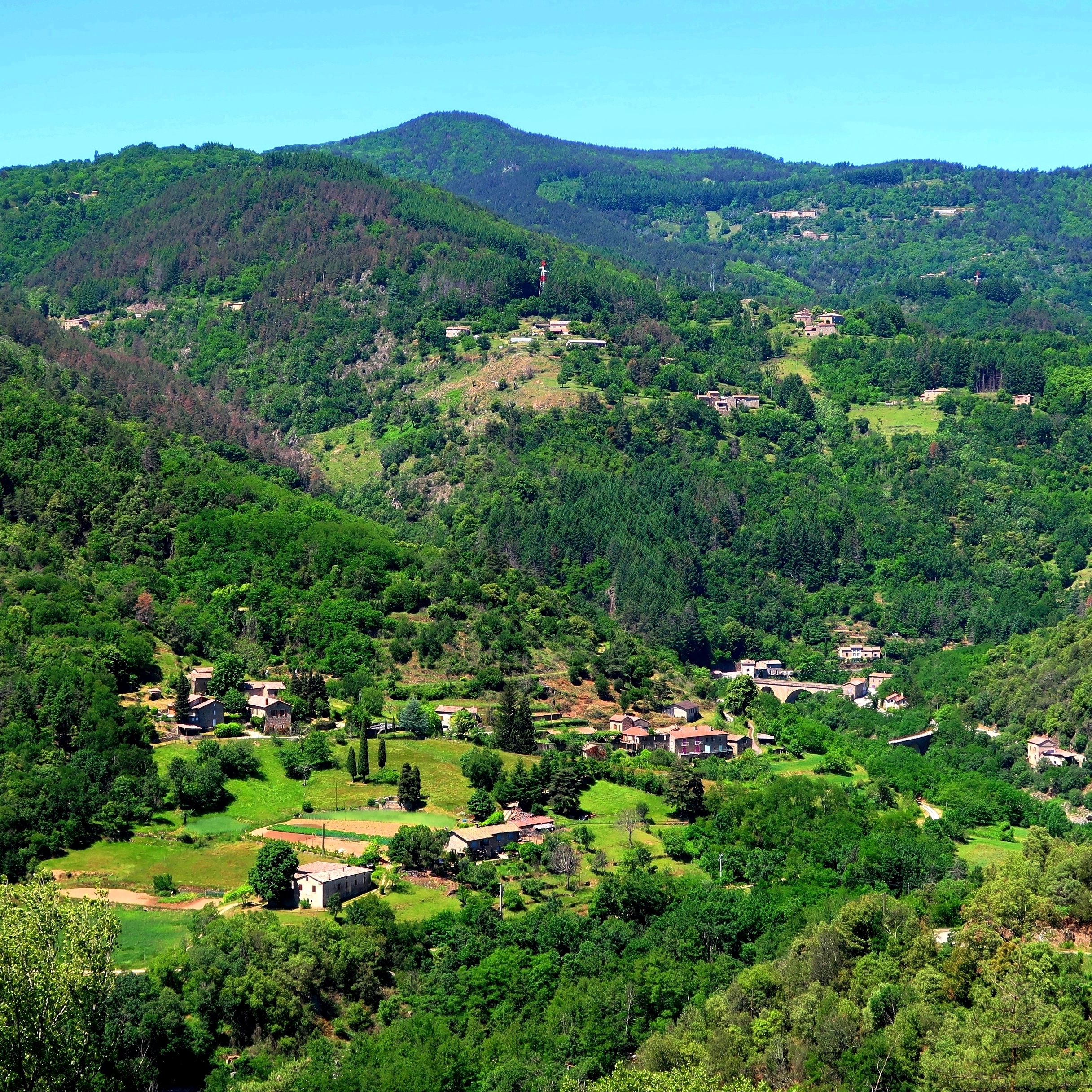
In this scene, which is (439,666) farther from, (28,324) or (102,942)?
(28,324)

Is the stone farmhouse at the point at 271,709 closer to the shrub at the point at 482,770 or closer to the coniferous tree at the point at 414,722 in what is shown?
the coniferous tree at the point at 414,722

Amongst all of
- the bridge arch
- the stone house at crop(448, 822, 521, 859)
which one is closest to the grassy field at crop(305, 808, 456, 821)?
the stone house at crop(448, 822, 521, 859)

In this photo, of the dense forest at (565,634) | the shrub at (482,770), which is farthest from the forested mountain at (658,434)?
the shrub at (482,770)

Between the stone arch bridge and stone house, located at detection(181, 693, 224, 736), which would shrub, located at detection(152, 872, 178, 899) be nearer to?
stone house, located at detection(181, 693, 224, 736)

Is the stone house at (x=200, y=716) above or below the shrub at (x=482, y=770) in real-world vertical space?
above

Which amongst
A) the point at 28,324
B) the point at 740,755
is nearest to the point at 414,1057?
the point at 740,755
